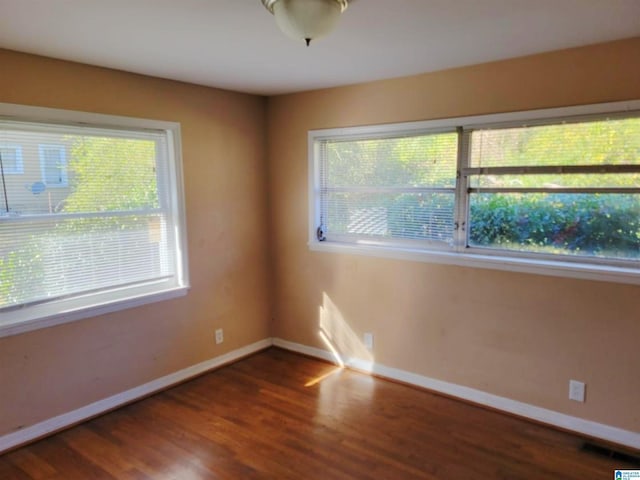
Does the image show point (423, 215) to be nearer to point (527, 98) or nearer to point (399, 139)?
point (399, 139)

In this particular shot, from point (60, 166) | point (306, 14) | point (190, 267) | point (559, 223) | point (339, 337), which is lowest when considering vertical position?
point (339, 337)

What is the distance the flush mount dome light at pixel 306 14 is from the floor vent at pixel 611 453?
106 inches

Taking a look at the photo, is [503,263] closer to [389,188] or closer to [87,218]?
[389,188]

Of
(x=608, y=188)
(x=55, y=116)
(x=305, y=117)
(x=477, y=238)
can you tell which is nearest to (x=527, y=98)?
(x=608, y=188)

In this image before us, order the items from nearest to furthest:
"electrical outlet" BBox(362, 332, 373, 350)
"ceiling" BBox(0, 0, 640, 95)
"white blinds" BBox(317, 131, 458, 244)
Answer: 1. "ceiling" BBox(0, 0, 640, 95)
2. "white blinds" BBox(317, 131, 458, 244)
3. "electrical outlet" BBox(362, 332, 373, 350)

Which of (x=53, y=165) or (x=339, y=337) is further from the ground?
(x=53, y=165)

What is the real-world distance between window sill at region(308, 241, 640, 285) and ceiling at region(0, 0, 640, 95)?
1.26m

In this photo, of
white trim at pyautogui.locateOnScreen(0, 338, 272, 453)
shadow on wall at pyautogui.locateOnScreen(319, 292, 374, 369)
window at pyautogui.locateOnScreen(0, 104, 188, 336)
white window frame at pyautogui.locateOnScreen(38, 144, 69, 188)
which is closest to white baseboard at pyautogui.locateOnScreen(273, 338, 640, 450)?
shadow on wall at pyautogui.locateOnScreen(319, 292, 374, 369)

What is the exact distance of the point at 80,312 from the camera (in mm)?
2779

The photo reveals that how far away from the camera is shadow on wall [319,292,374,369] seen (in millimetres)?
3578

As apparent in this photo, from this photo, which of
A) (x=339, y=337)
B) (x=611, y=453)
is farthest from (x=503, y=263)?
(x=339, y=337)

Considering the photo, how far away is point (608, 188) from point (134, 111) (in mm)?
3049

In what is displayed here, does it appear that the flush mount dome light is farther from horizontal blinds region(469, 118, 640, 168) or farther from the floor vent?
the floor vent

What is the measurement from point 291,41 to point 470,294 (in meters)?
1.98
